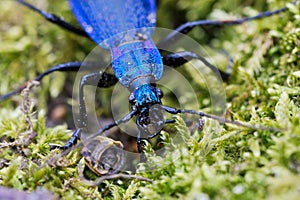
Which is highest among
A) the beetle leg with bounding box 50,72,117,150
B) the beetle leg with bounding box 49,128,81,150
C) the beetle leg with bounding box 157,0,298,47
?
the beetle leg with bounding box 157,0,298,47

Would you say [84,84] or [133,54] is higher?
[133,54]

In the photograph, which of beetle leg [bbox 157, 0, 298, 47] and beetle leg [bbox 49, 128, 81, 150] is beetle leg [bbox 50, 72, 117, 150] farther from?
beetle leg [bbox 157, 0, 298, 47]

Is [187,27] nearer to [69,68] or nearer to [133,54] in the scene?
[133,54]

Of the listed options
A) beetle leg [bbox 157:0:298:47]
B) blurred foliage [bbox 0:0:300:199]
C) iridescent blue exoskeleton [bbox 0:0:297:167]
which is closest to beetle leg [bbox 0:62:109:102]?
iridescent blue exoskeleton [bbox 0:0:297:167]

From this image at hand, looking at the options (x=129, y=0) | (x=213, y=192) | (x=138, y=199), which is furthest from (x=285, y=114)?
(x=129, y=0)

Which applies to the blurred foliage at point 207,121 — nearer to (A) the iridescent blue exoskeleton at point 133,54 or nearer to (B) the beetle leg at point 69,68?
(A) the iridescent blue exoskeleton at point 133,54

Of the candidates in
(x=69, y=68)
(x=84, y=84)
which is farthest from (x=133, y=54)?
(x=69, y=68)

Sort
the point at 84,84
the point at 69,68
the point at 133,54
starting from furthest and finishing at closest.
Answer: the point at 69,68 → the point at 84,84 → the point at 133,54
